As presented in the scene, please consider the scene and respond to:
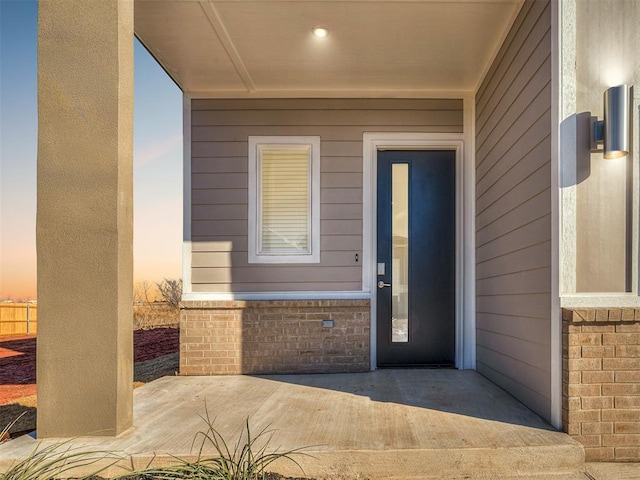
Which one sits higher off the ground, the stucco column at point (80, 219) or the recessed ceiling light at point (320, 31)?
the recessed ceiling light at point (320, 31)

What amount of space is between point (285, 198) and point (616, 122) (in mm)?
2965

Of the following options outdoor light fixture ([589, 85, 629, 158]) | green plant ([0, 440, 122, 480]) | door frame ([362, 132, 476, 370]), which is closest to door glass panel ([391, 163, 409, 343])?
door frame ([362, 132, 476, 370])

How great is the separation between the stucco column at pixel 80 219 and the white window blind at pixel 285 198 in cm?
213

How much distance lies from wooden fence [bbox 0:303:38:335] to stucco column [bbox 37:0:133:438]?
10851 mm

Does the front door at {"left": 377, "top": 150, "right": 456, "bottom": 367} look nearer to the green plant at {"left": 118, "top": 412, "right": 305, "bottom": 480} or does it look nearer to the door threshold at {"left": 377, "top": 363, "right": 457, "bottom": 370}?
the door threshold at {"left": 377, "top": 363, "right": 457, "bottom": 370}

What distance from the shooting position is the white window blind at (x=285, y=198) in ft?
14.9

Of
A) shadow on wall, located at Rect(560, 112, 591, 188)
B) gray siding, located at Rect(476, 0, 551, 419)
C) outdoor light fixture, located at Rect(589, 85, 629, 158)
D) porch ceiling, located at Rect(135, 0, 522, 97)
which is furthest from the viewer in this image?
porch ceiling, located at Rect(135, 0, 522, 97)

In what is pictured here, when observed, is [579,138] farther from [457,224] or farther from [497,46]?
[457,224]

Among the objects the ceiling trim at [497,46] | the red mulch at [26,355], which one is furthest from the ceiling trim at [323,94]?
the red mulch at [26,355]

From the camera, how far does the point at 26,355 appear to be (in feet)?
24.4

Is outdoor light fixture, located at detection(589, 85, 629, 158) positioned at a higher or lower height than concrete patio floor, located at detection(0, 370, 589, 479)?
higher

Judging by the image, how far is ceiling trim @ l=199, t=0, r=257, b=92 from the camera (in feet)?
10.5

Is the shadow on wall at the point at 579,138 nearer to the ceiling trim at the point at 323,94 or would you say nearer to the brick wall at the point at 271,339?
the ceiling trim at the point at 323,94

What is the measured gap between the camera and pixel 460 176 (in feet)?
14.9
